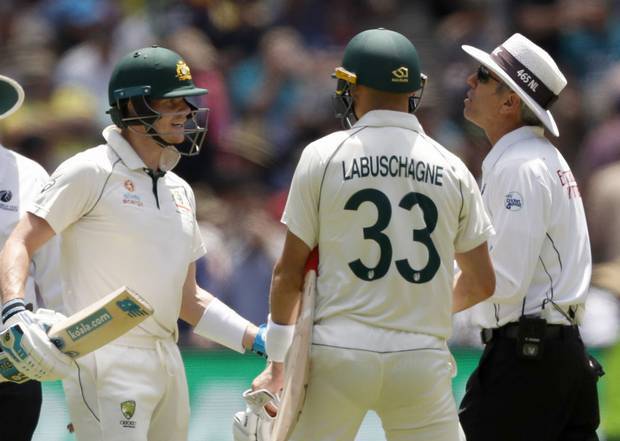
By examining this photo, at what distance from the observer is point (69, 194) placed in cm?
620

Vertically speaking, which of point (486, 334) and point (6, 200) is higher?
point (6, 200)

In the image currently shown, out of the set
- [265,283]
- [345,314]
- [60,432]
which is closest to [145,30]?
[265,283]

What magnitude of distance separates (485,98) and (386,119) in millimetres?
1144

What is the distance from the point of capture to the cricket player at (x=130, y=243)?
6.18 meters

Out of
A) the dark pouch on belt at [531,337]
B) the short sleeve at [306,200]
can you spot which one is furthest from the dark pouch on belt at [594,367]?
the short sleeve at [306,200]

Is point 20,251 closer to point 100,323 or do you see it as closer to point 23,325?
point 23,325

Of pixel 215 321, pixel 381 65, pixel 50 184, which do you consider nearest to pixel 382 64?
pixel 381 65

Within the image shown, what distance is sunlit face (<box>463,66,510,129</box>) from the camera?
6953 mm

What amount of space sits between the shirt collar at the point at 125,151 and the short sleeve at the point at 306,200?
0.90 metres

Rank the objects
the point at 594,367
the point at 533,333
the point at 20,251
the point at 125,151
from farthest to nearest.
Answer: the point at 594,367, the point at 533,333, the point at 125,151, the point at 20,251

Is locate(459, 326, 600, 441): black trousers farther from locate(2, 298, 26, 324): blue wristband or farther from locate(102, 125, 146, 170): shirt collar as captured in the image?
locate(2, 298, 26, 324): blue wristband

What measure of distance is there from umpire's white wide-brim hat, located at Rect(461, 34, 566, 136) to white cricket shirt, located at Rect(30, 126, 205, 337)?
1.67 metres

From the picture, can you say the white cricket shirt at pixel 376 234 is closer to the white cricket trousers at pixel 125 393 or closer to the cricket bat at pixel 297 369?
the cricket bat at pixel 297 369

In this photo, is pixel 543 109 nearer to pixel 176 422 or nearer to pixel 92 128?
pixel 176 422
